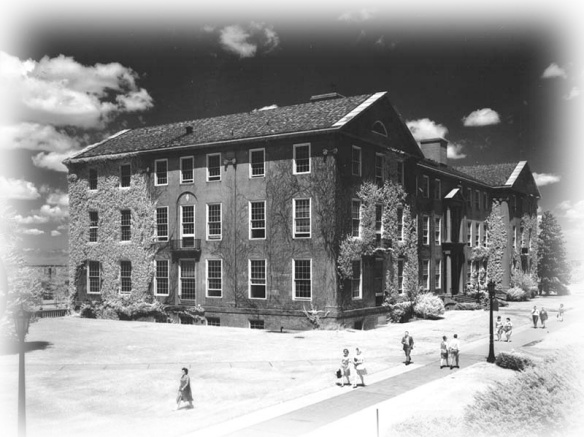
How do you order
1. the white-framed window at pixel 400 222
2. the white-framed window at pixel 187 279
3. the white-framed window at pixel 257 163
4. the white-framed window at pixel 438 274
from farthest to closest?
the white-framed window at pixel 438 274, the white-framed window at pixel 400 222, the white-framed window at pixel 187 279, the white-framed window at pixel 257 163

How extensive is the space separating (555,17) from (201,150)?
89.7 feet

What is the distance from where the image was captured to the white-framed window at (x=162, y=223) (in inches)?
1663

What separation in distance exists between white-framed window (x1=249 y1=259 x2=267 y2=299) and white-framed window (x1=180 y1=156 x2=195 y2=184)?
773cm

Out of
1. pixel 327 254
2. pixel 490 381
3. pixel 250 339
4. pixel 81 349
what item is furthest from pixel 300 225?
pixel 490 381

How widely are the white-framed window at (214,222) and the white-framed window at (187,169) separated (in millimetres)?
2536

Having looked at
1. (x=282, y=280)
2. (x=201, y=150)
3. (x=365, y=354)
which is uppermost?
(x=201, y=150)

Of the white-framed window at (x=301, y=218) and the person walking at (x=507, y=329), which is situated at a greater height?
the white-framed window at (x=301, y=218)

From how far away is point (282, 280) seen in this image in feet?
121

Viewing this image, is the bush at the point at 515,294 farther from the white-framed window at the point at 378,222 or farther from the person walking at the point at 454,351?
the person walking at the point at 454,351

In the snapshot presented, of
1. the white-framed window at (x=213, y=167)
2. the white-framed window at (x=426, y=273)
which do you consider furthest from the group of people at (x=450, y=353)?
the white-framed window at (x=426, y=273)

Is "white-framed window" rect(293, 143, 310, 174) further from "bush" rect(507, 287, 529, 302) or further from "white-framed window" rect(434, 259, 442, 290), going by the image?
"bush" rect(507, 287, 529, 302)

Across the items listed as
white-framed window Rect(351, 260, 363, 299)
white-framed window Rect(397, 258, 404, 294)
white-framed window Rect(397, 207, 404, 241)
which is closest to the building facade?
white-framed window Rect(351, 260, 363, 299)

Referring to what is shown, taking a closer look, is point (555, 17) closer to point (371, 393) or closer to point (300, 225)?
point (371, 393)

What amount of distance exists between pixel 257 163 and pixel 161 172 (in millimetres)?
8381
